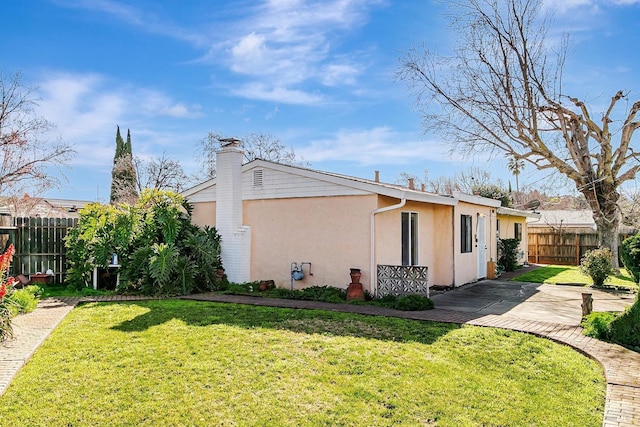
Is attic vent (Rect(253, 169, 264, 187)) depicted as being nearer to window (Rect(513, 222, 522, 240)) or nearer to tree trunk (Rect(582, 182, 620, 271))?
tree trunk (Rect(582, 182, 620, 271))

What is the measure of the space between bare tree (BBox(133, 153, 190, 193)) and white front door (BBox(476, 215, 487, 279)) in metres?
21.2

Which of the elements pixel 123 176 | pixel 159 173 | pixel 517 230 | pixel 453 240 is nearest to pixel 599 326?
pixel 453 240

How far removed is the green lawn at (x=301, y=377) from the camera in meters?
4.63

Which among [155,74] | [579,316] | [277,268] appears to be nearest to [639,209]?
[579,316]

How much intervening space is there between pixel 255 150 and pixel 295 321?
2482 centimetres

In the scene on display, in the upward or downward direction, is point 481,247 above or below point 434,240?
below

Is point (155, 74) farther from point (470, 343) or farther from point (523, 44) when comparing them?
point (523, 44)

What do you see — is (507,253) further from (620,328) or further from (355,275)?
(620,328)

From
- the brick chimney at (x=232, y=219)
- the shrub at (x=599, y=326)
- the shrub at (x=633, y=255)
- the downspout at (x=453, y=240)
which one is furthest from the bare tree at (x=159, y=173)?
the shrub at (x=599, y=326)

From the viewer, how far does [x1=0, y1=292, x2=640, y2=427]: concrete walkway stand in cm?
503

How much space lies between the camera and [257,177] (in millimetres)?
13094

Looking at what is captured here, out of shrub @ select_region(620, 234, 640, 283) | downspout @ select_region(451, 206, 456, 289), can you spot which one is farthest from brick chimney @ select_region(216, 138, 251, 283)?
shrub @ select_region(620, 234, 640, 283)

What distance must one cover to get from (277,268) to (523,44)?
1263 centimetres

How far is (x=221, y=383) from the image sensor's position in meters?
5.41
